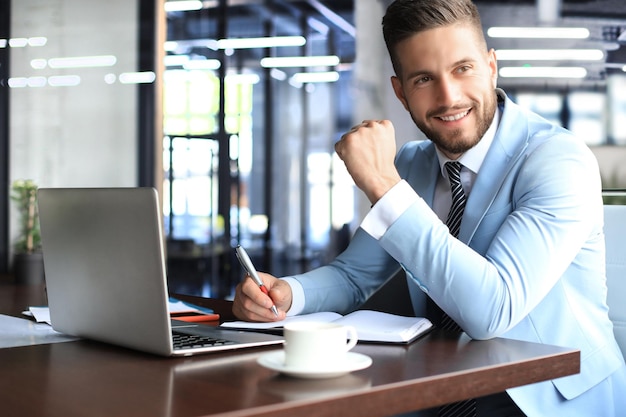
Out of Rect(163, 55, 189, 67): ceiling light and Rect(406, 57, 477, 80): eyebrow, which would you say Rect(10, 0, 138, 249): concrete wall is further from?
Rect(406, 57, 477, 80): eyebrow

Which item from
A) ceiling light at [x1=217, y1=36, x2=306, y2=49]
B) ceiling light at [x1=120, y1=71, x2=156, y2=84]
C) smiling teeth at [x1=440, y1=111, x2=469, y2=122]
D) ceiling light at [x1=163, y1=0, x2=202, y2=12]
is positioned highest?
ceiling light at [x1=163, y1=0, x2=202, y2=12]

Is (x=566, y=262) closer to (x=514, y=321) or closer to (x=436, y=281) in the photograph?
(x=514, y=321)

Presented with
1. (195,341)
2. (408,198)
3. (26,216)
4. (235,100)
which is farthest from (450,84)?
(235,100)

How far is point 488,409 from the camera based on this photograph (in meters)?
1.54

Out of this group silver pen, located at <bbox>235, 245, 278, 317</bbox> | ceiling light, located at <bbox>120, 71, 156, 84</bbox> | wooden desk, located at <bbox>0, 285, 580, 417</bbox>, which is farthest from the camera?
ceiling light, located at <bbox>120, 71, 156, 84</bbox>

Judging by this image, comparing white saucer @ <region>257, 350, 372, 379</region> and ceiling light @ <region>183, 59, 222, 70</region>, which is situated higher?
ceiling light @ <region>183, 59, 222, 70</region>

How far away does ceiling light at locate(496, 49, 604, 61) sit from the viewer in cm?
477

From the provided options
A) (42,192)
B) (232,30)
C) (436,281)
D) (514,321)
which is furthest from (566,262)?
(232,30)

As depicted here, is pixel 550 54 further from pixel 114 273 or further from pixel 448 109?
pixel 114 273

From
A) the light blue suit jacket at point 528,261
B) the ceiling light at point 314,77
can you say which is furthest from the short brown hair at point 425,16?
the ceiling light at point 314,77

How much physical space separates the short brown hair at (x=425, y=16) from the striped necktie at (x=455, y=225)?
294 mm

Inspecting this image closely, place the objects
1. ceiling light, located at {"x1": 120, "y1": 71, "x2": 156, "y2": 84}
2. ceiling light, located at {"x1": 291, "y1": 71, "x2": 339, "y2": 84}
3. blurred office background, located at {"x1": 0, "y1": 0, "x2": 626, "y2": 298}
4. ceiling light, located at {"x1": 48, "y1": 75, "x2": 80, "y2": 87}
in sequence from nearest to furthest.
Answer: blurred office background, located at {"x1": 0, "y1": 0, "x2": 626, "y2": 298} → ceiling light, located at {"x1": 48, "y1": 75, "x2": 80, "y2": 87} → ceiling light, located at {"x1": 120, "y1": 71, "x2": 156, "y2": 84} → ceiling light, located at {"x1": 291, "y1": 71, "x2": 339, "y2": 84}

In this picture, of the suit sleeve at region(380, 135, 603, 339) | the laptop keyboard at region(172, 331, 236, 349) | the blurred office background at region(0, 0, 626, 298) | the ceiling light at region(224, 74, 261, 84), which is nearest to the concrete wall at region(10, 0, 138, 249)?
the blurred office background at region(0, 0, 626, 298)

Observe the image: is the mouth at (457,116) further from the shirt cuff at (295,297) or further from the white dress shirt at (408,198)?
the shirt cuff at (295,297)
